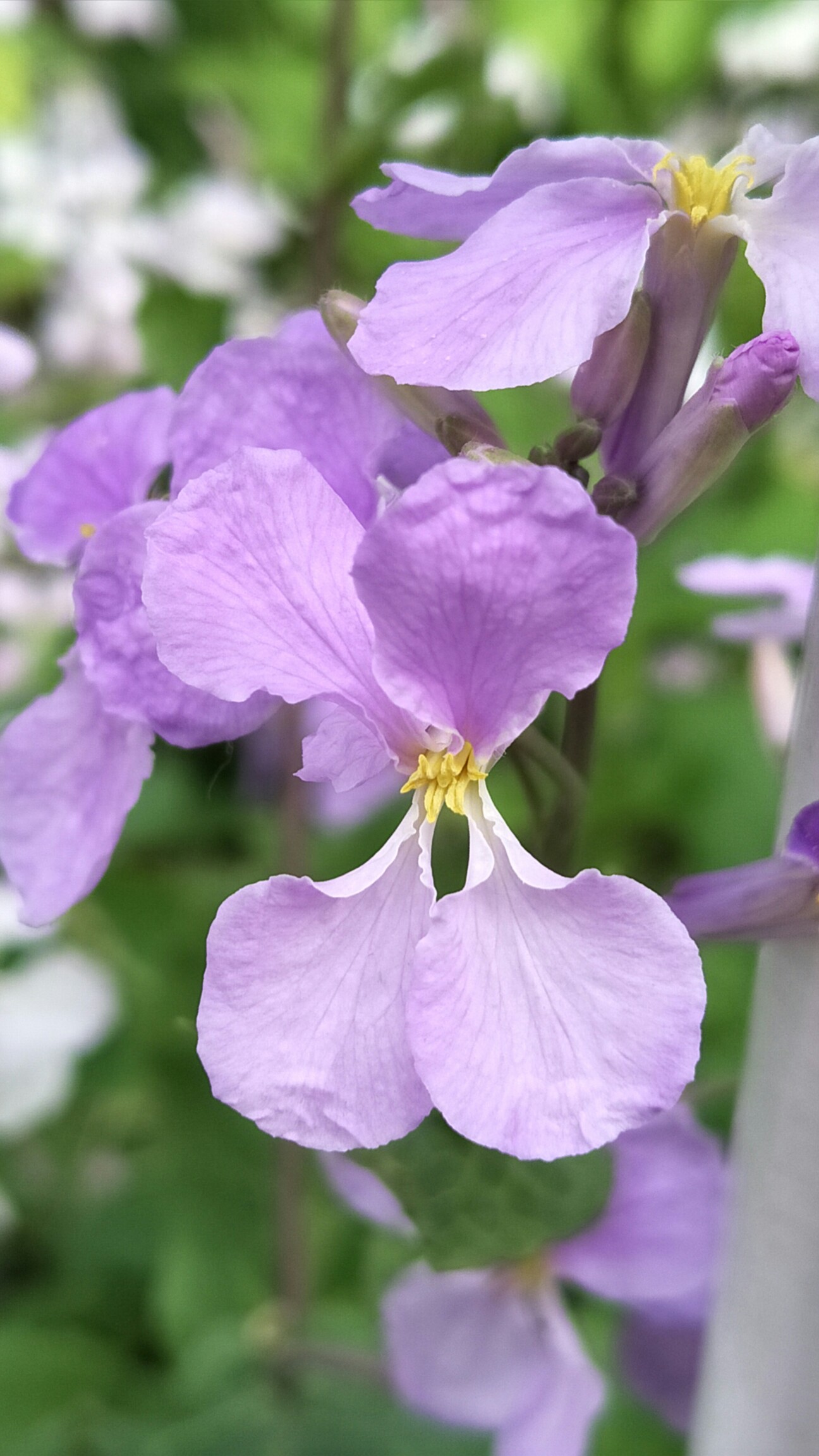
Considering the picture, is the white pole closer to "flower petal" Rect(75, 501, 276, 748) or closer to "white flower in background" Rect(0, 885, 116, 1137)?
"flower petal" Rect(75, 501, 276, 748)

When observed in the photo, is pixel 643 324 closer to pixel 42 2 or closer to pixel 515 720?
pixel 515 720

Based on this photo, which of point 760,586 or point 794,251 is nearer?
point 794,251

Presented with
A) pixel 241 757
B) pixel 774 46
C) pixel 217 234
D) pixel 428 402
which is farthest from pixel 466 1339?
pixel 774 46

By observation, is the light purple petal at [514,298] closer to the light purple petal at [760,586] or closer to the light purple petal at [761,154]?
the light purple petal at [761,154]

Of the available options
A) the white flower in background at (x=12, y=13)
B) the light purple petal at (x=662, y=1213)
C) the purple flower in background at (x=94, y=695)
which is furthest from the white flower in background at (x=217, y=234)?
the light purple petal at (x=662, y=1213)

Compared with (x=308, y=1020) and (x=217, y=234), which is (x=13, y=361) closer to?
(x=308, y=1020)

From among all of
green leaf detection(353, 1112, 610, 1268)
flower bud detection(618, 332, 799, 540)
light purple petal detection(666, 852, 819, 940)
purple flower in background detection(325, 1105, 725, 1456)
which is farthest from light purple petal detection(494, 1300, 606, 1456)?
flower bud detection(618, 332, 799, 540)

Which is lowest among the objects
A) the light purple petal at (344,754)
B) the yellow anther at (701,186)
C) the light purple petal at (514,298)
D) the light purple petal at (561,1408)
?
the light purple petal at (561,1408)

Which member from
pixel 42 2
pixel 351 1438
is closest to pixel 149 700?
pixel 351 1438
